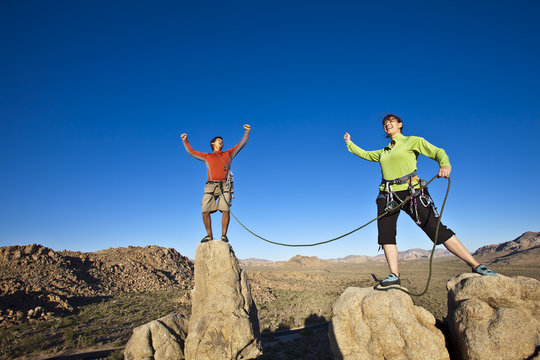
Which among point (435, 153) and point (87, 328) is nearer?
point (435, 153)

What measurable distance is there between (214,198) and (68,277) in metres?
25.4

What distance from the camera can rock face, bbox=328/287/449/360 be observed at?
4578 millimetres

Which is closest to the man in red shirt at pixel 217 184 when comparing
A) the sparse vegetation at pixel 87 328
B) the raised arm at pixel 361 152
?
the raised arm at pixel 361 152

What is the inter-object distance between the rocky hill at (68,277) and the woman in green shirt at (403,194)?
64.0ft

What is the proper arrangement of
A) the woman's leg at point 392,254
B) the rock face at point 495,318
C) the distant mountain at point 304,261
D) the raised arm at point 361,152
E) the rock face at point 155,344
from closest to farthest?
1. the rock face at point 495,318
2. the woman's leg at point 392,254
3. the raised arm at point 361,152
4. the rock face at point 155,344
5. the distant mountain at point 304,261

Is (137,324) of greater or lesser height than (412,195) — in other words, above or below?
below

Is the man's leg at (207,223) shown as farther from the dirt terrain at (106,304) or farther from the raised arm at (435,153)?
the dirt terrain at (106,304)

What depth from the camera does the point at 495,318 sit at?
4355 millimetres

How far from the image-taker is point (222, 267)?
7.52 metres

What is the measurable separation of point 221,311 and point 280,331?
10.2 m

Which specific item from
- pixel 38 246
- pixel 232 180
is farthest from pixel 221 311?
pixel 38 246

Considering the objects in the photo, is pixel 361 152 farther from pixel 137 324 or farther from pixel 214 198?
pixel 137 324

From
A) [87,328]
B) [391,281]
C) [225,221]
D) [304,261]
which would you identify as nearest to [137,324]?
[87,328]

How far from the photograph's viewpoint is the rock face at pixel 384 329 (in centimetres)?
458
